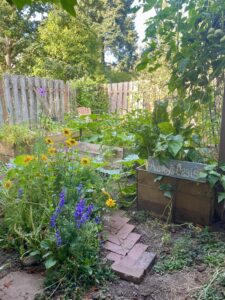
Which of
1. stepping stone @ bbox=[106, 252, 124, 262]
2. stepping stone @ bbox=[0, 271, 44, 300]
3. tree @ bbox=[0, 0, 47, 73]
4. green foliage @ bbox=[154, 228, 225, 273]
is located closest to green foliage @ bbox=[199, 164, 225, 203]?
green foliage @ bbox=[154, 228, 225, 273]

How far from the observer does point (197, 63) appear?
5.89ft

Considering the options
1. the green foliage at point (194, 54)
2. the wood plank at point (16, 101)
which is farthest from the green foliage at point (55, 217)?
the wood plank at point (16, 101)

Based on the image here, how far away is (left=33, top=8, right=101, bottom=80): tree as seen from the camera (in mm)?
7785

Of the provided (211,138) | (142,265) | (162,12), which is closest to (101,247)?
(142,265)

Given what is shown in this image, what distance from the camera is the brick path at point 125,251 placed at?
133 centimetres

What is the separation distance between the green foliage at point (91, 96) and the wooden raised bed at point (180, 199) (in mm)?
4222

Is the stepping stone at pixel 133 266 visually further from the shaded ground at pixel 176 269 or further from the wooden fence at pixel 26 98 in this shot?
the wooden fence at pixel 26 98

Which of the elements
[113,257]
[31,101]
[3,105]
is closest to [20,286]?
[113,257]

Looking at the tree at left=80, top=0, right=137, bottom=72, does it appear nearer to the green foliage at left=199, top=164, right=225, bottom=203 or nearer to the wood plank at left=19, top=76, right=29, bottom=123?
the wood plank at left=19, top=76, right=29, bottom=123

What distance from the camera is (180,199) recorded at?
1.81 meters

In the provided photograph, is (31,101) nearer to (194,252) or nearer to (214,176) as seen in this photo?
(214,176)

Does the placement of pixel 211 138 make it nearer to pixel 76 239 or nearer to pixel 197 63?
pixel 197 63

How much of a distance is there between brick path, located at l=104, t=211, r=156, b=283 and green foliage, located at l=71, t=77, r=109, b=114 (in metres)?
4.41

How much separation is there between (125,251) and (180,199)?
1.80 feet
